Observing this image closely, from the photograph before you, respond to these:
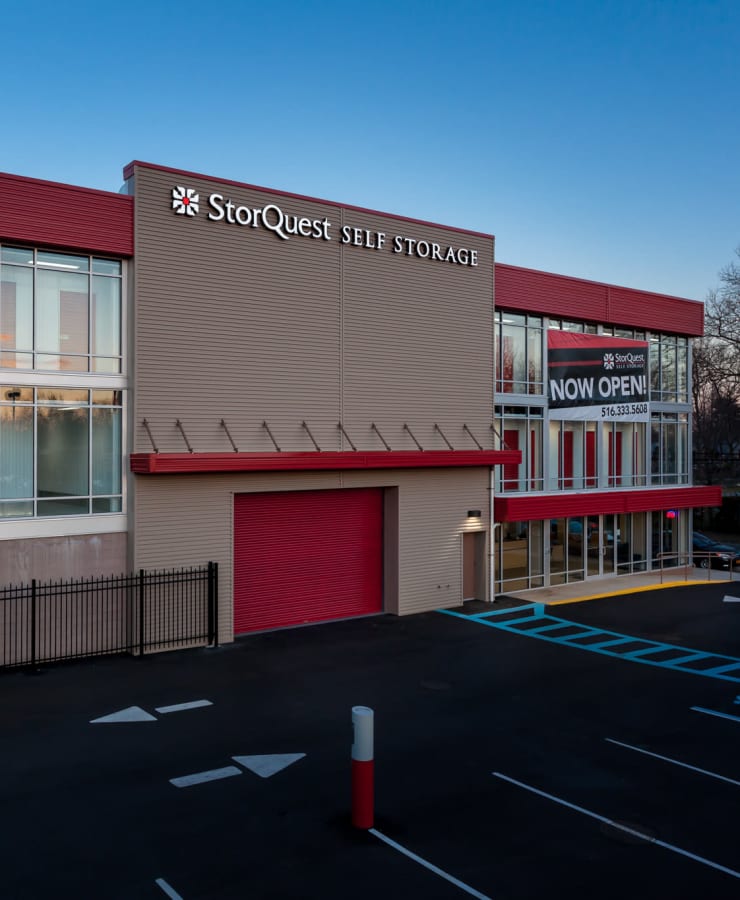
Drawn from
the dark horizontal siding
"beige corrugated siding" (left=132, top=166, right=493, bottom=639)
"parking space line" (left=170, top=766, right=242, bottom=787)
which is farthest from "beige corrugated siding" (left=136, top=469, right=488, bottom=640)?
"parking space line" (left=170, top=766, right=242, bottom=787)

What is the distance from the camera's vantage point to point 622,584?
26.9 meters

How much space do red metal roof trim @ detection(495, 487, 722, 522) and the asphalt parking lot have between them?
6.29 meters

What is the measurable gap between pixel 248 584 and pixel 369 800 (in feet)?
35.3

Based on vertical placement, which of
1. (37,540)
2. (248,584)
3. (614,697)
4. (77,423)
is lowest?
(614,697)

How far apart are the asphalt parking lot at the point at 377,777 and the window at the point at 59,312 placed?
6380 millimetres

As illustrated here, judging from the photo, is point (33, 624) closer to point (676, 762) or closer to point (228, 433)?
point (228, 433)

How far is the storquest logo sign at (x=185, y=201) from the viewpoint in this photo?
1754 cm

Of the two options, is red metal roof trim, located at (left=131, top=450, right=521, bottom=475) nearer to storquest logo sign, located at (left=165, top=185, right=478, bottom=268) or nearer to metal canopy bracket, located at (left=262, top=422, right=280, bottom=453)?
metal canopy bracket, located at (left=262, top=422, right=280, bottom=453)

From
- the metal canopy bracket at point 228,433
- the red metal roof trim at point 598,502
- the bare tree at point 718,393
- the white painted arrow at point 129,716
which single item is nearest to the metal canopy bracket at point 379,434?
the metal canopy bracket at point 228,433

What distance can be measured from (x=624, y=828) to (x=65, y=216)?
14.9 metres

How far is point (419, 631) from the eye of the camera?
1953 cm

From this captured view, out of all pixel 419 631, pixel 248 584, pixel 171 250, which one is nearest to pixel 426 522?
pixel 419 631

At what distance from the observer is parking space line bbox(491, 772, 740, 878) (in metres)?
8.16

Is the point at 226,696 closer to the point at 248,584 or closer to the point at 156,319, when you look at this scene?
the point at 248,584
